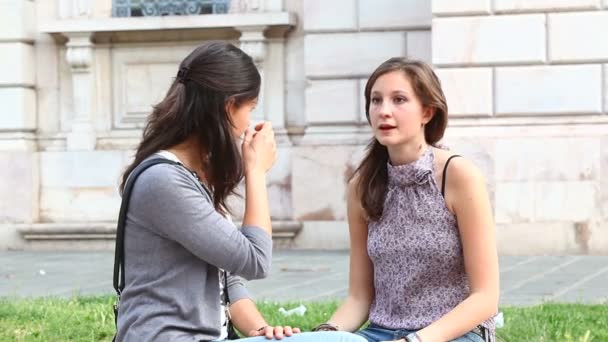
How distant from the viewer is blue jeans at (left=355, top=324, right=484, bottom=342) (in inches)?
146

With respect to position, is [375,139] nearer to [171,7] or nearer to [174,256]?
[174,256]

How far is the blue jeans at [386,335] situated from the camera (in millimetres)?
3707

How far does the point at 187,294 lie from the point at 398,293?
28.9 inches

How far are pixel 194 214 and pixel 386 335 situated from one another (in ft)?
2.58

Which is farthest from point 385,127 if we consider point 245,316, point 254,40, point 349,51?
point 254,40

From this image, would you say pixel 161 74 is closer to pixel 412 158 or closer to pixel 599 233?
pixel 599 233

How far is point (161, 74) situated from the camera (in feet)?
40.9

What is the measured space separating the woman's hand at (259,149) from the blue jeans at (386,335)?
2.05 feet

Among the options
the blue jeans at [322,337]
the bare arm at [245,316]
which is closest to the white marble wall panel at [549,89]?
the bare arm at [245,316]

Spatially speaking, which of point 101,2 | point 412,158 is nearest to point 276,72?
point 101,2

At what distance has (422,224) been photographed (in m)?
3.75

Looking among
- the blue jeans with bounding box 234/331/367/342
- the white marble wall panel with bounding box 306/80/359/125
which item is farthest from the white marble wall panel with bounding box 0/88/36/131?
the blue jeans with bounding box 234/331/367/342

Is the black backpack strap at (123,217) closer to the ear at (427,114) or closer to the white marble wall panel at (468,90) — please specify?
the ear at (427,114)

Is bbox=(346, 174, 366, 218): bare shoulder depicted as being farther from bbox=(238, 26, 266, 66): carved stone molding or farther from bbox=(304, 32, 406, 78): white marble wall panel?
bbox=(238, 26, 266, 66): carved stone molding
